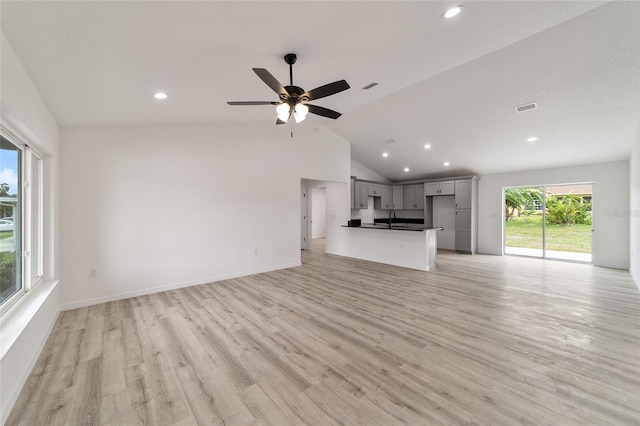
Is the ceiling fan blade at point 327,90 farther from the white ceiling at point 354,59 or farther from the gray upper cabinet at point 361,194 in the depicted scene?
the gray upper cabinet at point 361,194

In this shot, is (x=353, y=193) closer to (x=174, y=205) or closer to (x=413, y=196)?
(x=413, y=196)

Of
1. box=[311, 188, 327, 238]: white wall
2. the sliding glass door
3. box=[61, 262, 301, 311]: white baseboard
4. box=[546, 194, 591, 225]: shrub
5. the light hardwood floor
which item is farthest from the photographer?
box=[311, 188, 327, 238]: white wall

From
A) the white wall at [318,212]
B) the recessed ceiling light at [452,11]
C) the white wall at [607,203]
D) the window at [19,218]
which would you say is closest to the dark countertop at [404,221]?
the white wall at [318,212]

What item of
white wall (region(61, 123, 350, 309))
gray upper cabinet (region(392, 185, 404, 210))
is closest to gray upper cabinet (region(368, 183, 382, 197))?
gray upper cabinet (region(392, 185, 404, 210))

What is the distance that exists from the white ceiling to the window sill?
2162 millimetres

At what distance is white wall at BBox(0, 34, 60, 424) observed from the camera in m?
1.80

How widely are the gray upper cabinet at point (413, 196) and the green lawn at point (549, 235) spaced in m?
2.64

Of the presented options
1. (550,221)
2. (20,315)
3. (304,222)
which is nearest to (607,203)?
(550,221)

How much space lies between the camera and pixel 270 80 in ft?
7.50

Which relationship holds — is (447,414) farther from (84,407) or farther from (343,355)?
(84,407)

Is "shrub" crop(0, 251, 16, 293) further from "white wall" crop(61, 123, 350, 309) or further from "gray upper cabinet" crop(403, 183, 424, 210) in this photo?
"gray upper cabinet" crop(403, 183, 424, 210)

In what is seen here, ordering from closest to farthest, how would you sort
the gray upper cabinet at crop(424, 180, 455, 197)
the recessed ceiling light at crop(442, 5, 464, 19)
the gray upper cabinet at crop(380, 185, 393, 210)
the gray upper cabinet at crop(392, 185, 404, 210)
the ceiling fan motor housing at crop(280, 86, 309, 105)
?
1. the recessed ceiling light at crop(442, 5, 464, 19)
2. the ceiling fan motor housing at crop(280, 86, 309, 105)
3. the gray upper cabinet at crop(424, 180, 455, 197)
4. the gray upper cabinet at crop(380, 185, 393, 210)
5. the gray upper cabinet at crop(392, 185, 404, 210)

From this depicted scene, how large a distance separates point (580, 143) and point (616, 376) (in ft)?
17.2

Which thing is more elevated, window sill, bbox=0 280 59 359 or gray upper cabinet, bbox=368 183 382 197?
gray upper cabinet, bbox=368 183 382 197
